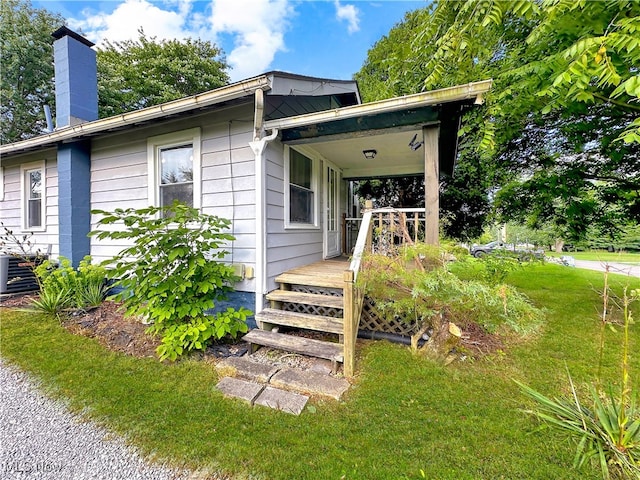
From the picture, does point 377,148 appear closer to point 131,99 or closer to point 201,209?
point 201,209

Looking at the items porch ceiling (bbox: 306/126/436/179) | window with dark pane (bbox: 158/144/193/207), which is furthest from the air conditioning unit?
porch ceiling (bbox: 306/126/436/179)

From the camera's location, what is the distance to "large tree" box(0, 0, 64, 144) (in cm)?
1191

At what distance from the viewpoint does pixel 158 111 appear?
378 centimetres

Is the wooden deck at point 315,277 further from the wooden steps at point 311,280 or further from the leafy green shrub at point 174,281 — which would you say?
the leafy green shrub at point 174,281

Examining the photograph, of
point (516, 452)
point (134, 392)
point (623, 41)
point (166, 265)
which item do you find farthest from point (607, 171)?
point (134, 392)

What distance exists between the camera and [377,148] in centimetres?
497

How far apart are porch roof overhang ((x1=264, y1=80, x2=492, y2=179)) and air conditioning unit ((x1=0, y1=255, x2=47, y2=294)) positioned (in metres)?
6.01

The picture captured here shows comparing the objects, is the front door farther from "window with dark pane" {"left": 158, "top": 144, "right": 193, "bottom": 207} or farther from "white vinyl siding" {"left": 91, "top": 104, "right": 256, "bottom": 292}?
"window with dark pane" {"left": 158, "top": 144, "right": 193, "bottom": 207}

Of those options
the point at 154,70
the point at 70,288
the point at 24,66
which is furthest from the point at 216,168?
the point at 154,70

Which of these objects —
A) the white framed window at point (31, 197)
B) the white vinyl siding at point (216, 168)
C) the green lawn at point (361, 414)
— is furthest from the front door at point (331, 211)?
the white framed window at point (31, 197)

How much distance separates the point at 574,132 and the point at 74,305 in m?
9.28

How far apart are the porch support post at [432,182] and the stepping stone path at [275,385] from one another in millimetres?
2047

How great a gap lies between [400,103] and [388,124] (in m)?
0.49

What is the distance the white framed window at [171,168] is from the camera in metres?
4.29
